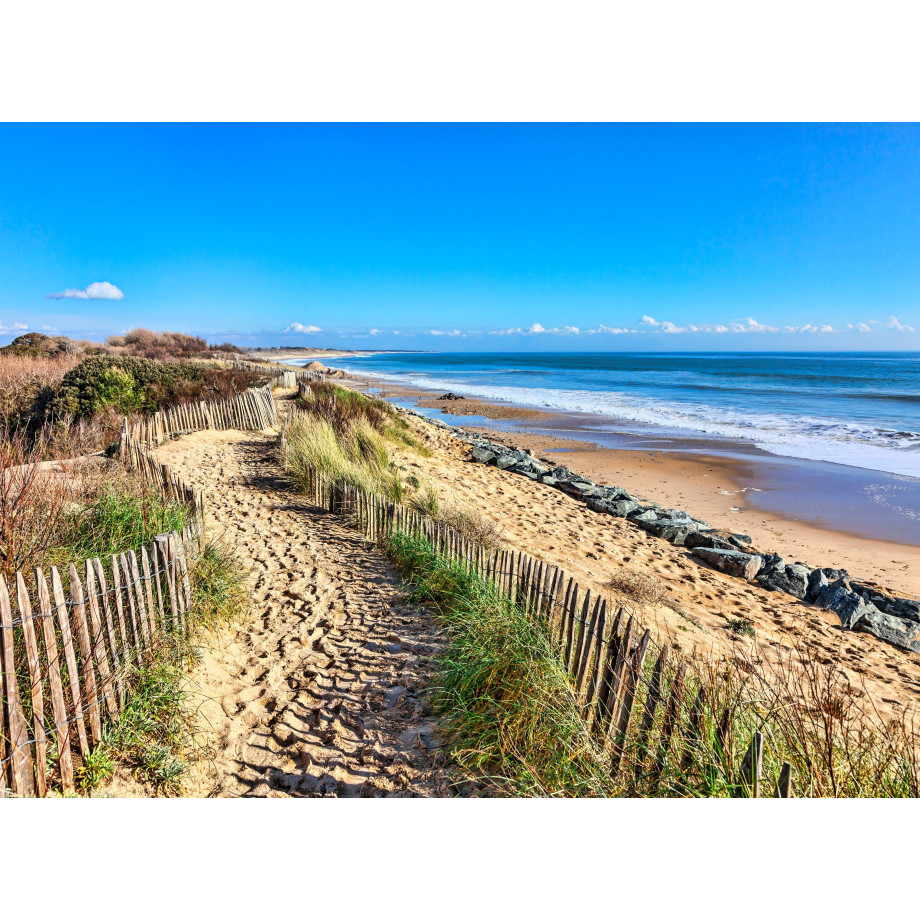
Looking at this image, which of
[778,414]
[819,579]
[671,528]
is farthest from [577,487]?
[778,414]

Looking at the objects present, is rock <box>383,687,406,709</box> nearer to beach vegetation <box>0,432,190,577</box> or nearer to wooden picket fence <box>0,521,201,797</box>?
wooden picket fence <box>0,521,201,797</box>

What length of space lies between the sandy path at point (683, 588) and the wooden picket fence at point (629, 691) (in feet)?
2.79

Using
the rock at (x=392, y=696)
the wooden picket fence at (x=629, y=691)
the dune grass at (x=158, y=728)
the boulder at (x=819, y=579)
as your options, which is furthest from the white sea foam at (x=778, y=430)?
the dune grass at (x=158, y=728)

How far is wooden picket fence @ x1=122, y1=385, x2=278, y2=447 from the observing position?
11.8 meters

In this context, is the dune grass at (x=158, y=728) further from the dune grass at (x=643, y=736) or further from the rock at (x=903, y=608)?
the rock at (x=903, y=608)

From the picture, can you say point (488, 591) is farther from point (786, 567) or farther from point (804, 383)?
point (804, 383)

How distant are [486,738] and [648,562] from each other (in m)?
5.40

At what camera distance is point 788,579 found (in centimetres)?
731

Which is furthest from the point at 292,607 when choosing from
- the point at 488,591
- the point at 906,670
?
the point at 906,670

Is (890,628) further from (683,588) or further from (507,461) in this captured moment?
(507,461)

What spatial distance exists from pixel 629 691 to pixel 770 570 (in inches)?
238

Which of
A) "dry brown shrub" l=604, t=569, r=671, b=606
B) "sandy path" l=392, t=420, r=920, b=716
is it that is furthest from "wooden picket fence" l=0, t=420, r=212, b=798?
"dry brown shrub" l=604, t=569, r=671, b=606

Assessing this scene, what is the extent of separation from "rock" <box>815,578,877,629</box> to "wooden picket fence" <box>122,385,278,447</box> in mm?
12613

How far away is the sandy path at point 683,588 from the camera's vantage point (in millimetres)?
5258
